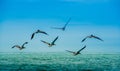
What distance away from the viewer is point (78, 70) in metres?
36.8

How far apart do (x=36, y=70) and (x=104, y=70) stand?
20.0 ft

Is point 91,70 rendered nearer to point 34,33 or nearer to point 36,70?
point 36,70

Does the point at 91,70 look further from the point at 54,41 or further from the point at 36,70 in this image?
the point at 54,41

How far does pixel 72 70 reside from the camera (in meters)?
36.7

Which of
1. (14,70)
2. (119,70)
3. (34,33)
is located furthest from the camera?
(119,70)

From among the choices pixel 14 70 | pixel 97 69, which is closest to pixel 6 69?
pixel 14 70

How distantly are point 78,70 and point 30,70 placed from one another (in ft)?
14.1

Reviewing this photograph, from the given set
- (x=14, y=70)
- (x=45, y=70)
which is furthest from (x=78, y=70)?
(x=14, y=70)

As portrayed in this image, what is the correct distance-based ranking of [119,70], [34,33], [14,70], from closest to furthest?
[34,33] → [14,70] → [119,70]

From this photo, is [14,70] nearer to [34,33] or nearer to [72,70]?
[72,70]

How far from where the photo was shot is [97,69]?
37.7 m

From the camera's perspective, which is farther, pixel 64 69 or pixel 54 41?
pixel 64 69

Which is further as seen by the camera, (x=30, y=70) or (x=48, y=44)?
(x=30, y=70)

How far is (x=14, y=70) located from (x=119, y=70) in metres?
9.78
